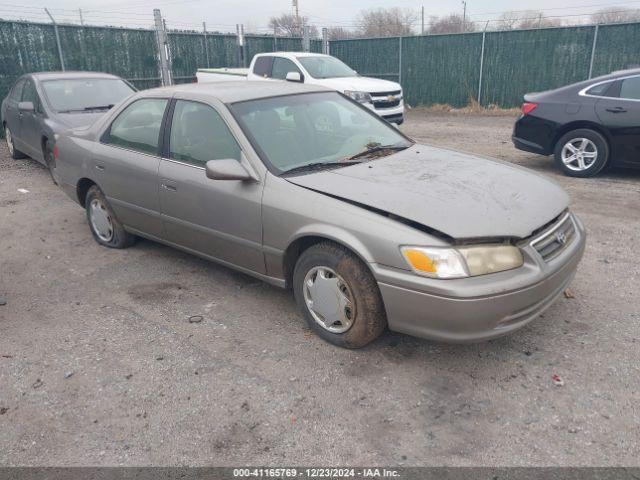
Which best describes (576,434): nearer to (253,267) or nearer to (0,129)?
(253,267)

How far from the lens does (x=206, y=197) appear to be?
4.07 meters

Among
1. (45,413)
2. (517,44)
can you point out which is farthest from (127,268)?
(517,44)

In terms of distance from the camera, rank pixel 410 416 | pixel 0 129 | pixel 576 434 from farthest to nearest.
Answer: pixel 0 129, pixel 410 416, pixel 576 434

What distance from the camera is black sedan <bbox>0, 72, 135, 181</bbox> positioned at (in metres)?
7.78

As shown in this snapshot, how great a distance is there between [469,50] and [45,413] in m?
16.6

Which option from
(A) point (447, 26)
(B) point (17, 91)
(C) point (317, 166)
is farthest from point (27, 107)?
(A) point (447, 26)

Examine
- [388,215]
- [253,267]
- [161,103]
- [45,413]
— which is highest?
[161,103]

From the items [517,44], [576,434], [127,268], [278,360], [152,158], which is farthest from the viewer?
[517,44]

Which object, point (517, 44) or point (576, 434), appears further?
point (517, 44)

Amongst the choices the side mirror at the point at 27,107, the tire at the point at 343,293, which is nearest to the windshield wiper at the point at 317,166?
the tire at the point at 343,293

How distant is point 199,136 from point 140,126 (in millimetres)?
892

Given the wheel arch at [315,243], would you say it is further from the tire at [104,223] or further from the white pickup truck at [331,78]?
the white pickup truck at [331,78]

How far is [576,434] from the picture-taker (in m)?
2.71

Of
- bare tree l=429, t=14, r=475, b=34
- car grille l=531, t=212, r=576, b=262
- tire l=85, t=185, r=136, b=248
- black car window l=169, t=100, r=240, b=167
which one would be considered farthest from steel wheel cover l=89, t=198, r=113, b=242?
bare tree l=429, t=14, r=475, b=34
